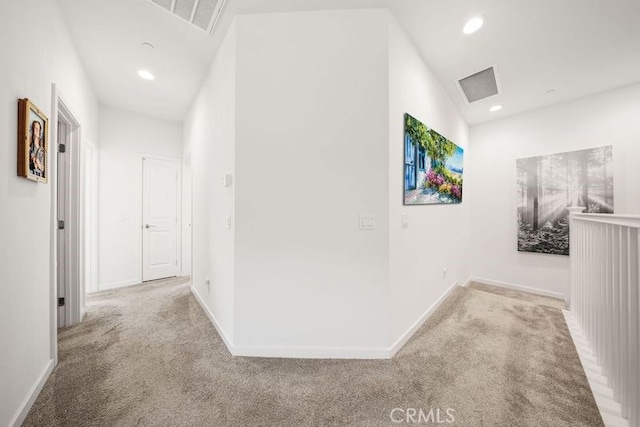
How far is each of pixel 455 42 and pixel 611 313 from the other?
2.40 metres

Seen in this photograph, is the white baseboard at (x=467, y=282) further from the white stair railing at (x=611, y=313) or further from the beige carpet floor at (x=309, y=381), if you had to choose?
the white stair railing at (x=611, y=313)

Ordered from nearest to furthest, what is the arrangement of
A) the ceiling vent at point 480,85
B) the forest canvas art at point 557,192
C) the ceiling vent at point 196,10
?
1. the ceiling vent at point 196,10
2. the ceiling vent at point 480,85
3. the forest canvas art at point 557,192

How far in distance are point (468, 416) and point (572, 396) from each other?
76cm

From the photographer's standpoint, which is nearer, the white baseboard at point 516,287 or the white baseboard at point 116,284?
the white baseboard at point 516,287

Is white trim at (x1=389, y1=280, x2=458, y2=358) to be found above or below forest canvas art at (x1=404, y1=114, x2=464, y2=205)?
below

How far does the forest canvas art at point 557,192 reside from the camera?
2992mm

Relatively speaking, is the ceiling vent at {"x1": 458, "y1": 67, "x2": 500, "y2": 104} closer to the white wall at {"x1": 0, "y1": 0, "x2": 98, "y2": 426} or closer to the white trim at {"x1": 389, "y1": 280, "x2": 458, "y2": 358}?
the white trim at {"x1": 389, "y1": 280, "x2": 458, "y2": 358}

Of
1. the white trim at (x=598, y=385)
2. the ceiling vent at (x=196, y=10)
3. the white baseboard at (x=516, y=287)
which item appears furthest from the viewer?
the white baseboard at (x=516, y=287)

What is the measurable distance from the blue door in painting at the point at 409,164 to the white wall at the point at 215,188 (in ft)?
4.88

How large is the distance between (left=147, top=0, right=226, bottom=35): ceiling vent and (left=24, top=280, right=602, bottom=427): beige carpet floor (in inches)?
108

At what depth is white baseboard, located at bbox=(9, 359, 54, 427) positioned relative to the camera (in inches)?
49.9

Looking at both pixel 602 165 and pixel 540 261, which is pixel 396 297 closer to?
pixel 540 261

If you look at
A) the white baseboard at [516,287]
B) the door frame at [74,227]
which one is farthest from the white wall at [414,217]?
the door frame at [74,227]

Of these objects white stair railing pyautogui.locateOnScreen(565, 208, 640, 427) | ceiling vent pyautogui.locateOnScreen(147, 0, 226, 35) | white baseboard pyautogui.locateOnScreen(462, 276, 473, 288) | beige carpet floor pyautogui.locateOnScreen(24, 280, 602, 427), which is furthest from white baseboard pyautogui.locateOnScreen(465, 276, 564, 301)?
ceiling vent pyautogui.locateOnScreen(147, 0, 226, 35)
